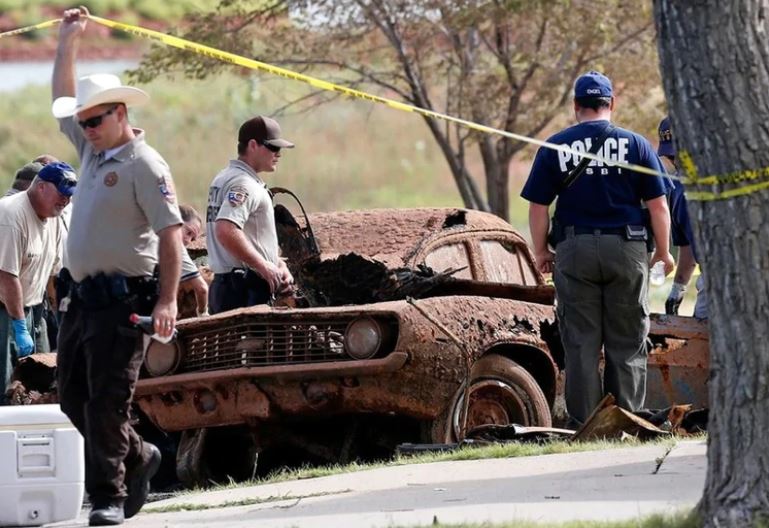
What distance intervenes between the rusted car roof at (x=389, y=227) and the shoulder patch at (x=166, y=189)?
3518 millimetres

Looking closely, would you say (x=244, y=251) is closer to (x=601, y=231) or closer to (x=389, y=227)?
(x=389, y=227)

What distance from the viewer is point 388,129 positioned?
132ft

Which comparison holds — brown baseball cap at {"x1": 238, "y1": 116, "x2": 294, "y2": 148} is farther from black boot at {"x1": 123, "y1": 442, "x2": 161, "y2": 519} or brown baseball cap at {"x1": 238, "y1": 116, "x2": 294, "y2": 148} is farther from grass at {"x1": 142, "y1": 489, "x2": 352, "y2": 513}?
black boot at {"x1": 123, "y1": 442, "x2": 161, "y2": 519}

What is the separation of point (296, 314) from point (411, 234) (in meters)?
2.04

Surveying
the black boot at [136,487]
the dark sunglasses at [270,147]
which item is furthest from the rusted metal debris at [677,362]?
the black boot at [136,487]

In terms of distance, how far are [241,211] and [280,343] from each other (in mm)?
913

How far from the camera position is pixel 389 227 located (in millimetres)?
10781

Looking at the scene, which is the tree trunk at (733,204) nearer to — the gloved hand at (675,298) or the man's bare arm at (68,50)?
the man's bare arm at (68,50)

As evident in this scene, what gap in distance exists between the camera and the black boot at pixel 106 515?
7047mm

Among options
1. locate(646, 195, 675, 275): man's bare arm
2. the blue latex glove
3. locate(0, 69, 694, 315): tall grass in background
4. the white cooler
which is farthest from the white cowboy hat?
locate(0, 69, 694, 315): tall grass in background

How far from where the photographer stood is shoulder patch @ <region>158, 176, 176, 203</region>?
6930 millimetres

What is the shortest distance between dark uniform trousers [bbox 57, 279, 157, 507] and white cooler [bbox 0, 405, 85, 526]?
0.40 metres

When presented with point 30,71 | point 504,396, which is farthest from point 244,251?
point 30,71

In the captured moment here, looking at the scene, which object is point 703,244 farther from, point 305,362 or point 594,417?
Result: point 305,362
